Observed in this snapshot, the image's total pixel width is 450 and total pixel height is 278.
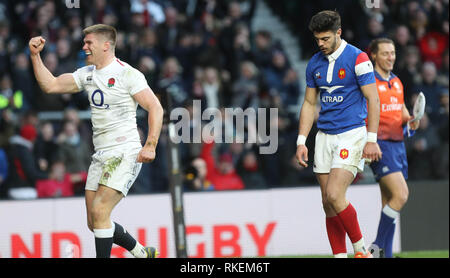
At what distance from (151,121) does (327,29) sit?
1.70m

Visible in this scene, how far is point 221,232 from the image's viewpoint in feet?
38.7

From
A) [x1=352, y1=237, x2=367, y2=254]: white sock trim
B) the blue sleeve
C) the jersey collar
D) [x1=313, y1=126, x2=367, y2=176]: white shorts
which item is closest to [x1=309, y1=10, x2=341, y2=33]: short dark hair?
the jersey collar

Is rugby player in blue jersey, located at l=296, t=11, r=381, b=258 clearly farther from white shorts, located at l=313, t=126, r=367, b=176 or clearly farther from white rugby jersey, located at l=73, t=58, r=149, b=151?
white rugby jersey, located at l=73, t=58, r=149, b=151

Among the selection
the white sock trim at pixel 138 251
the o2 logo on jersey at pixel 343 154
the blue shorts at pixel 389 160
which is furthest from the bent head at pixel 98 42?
the blue shorts at pixel 389 160

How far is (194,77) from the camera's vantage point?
14.4m

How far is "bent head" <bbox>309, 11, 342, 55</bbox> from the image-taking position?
7605mm

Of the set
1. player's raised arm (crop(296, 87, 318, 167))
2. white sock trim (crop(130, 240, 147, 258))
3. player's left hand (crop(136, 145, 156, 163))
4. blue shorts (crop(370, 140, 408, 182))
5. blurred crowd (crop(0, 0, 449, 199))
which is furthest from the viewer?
blurred crowd (crop(0, 0, 449, 199))

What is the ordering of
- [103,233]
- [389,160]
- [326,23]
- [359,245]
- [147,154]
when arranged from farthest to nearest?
[389,160], [359,245], [103,233], [326,23], [147,154]

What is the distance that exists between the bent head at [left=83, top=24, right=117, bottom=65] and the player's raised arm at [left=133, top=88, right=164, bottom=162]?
47 cm

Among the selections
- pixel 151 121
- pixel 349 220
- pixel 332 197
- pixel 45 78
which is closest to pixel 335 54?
pixel 332 197

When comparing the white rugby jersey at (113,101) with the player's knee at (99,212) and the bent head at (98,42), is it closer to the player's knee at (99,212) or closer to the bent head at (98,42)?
the bent head at (98,42)

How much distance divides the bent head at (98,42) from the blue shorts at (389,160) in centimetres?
312

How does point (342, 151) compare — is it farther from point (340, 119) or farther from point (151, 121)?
point (151, 121)
